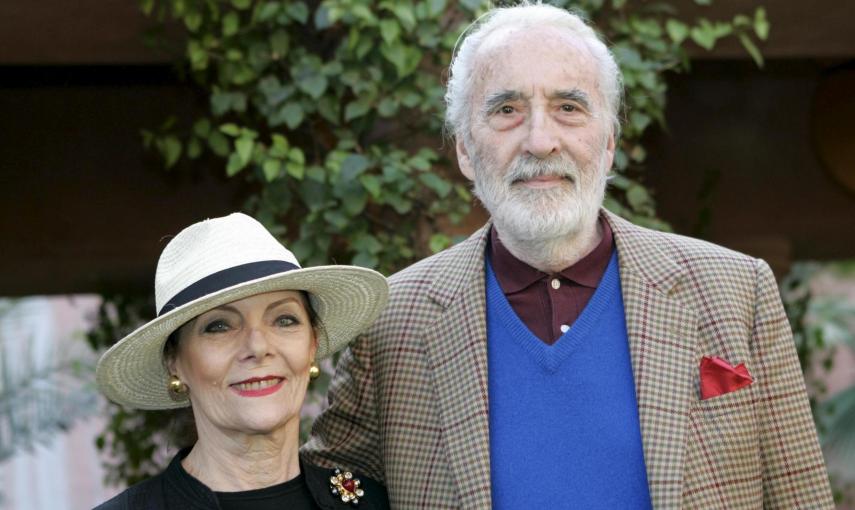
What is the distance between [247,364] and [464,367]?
1.51ft

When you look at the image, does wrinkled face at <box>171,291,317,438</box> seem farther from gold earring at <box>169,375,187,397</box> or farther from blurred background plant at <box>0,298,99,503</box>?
blurred background plant at <box>0,298,99,503</box>

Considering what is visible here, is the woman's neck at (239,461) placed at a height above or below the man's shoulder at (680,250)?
below

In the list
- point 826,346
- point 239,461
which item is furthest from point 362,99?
point 826,346

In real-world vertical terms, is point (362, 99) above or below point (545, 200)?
above

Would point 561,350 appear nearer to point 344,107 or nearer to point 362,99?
point 362,99

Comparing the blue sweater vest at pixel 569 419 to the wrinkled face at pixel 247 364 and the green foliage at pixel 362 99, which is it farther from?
the green foliage at pixel 362 99

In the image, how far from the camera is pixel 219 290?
8.16ft

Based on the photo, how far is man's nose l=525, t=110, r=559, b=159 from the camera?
8.98 feet

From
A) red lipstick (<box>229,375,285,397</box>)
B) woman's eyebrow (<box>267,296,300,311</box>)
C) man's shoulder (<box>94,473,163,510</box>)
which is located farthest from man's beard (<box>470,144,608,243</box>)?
man's shoulder (<box>94,473,163,510</box>)

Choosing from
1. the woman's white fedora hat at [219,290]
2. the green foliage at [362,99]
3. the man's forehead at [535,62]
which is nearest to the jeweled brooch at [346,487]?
the woman's white fedora hat at [219,290]

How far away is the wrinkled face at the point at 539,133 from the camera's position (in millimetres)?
2750

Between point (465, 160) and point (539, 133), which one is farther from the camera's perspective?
point (465, 160)

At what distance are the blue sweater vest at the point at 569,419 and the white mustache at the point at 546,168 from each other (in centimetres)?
25

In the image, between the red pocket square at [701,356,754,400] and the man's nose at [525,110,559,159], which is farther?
the man's nose at [525,110,559,159]
